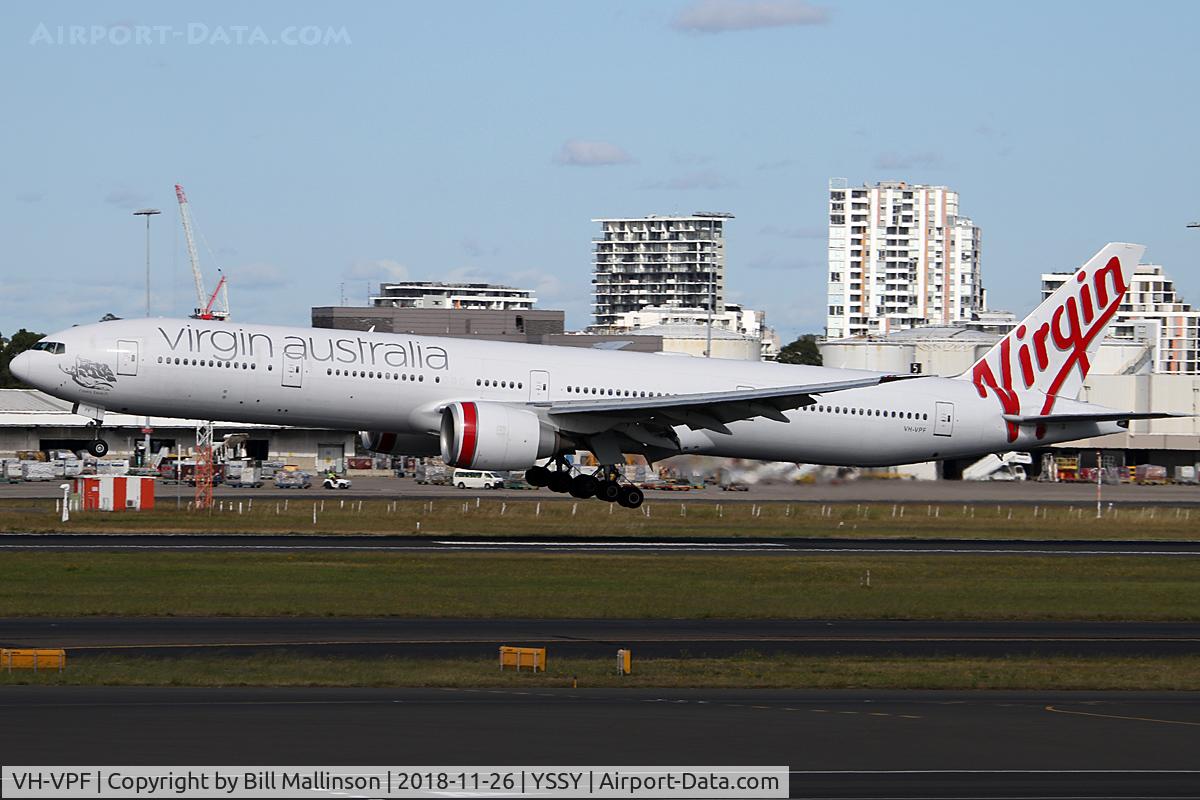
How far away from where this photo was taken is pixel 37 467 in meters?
103

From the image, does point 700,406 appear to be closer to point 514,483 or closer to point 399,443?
point 399,443

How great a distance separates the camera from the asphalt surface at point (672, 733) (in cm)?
1664

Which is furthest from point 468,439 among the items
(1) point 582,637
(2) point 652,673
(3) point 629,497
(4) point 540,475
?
(2) point 652,673

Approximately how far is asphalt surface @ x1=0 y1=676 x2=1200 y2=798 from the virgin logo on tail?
3057cm

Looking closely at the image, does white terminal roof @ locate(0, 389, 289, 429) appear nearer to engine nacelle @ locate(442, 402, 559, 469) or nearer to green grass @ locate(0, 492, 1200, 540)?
green grass @ locate(0, 492, 1200, 540)

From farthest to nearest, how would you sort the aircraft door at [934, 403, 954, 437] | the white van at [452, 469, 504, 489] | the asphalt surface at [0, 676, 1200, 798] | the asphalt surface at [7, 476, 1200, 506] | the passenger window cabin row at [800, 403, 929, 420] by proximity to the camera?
the white van at [452, 469, 504, 489] < the asphalt surface at [7, 476, 1200, 506] < the aircraft door at [934, 403, 954, 437] < the passenger window cabin row at [800, 403, 929, 420] < the asphalt surface at [0, 676, 1200, 798]

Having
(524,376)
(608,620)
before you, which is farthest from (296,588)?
(524,376)

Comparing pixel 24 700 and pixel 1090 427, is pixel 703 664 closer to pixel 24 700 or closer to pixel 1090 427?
pixel 24 700

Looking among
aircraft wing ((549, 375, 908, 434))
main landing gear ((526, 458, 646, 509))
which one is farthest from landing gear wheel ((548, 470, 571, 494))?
aircraft wing ((549, 375, 908, 434))

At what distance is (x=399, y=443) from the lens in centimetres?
4781

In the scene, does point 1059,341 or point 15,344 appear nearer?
point 1059,341

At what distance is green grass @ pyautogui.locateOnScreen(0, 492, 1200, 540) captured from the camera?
5334 centimetres

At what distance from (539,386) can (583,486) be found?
333 centimetres

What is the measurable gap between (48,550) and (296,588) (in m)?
9.82
